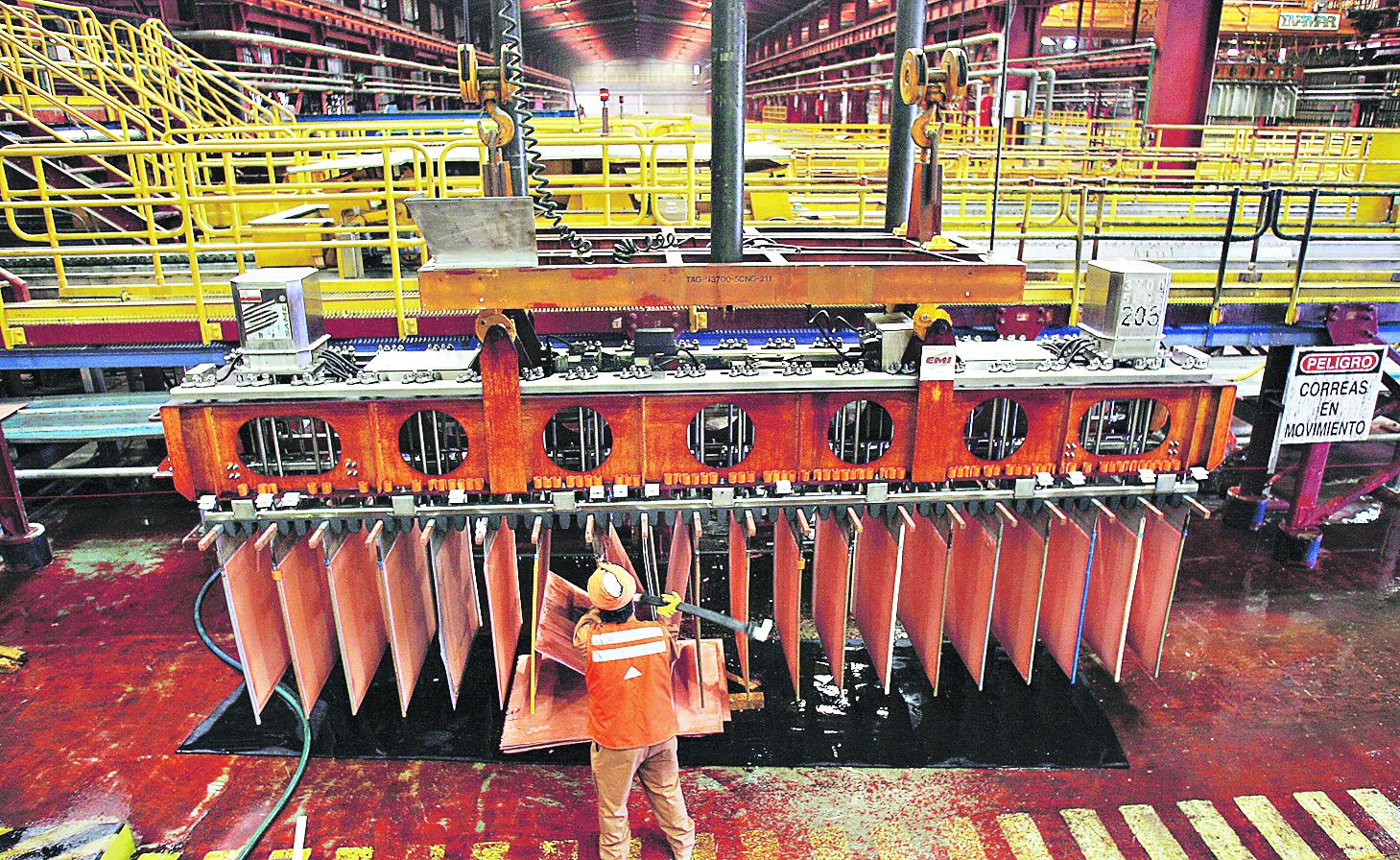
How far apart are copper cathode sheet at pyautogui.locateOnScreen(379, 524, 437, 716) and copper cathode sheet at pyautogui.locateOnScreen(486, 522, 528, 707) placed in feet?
1.33

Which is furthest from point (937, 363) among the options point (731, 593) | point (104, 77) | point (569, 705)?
point (104, 77)

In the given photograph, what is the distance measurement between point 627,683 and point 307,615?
7.61 feet

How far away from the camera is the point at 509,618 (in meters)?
5.14

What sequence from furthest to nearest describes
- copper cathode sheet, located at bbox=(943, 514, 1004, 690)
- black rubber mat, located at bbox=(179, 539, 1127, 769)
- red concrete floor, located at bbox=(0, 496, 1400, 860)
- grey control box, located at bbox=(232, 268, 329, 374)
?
copper cathode sheet, located at bbox=(943, 514, 1004, 690)
black rubber mat, located at bbox=(179, 539, 1127, 769)
grey control box, located at bbox=(232, 268, 329, 374)
red concrete floor, located at bbox=(0, 496, 1400, 860)

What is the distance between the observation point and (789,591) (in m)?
4.94

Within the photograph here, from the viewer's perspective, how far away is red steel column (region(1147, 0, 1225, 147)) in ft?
40.2

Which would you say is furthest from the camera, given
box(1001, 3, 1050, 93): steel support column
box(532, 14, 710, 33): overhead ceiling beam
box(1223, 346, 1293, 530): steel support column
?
box(532, 14, 710, 33): overhead ceiling beam

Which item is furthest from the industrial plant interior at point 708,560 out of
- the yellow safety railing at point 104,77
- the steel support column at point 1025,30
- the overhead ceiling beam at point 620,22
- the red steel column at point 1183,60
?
the overhead ceiling beam at point 620,22

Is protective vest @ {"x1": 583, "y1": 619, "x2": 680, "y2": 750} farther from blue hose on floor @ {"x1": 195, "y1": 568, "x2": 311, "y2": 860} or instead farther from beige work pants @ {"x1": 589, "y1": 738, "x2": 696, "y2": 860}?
blue hose on floor @ {"x1": 195, "y1": 568, "x2": 311, "y2": 860}

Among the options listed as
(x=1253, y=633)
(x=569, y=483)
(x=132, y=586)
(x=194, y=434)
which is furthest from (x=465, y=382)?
(x=1253, y=633)

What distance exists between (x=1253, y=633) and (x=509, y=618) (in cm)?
496

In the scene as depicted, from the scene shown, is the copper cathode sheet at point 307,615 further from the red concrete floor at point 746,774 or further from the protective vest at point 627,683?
the protective vest at point 627,683

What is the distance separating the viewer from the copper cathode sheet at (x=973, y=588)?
4.85 meters

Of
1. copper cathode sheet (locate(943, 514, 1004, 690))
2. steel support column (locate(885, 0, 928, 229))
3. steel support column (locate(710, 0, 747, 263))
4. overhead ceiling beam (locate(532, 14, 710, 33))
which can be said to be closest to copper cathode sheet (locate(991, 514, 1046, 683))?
copper cathode sheet (locate(943, 514, 1004, 690))
